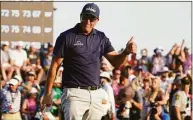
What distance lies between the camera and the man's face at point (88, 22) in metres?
8.37

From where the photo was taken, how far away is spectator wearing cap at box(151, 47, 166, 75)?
18.6m

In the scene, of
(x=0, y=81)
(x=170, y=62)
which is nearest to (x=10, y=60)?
(x=0, y=81)

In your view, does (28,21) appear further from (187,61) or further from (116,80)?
(116,80)

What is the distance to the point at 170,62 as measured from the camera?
19.3 meters

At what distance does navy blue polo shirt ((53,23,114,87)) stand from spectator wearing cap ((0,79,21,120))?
6730 mm

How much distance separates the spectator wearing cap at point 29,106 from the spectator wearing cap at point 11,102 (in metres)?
0.32

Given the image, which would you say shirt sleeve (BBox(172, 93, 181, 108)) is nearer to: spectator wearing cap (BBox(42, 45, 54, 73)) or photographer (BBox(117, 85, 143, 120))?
photographer (BBox(117, 85, 143, 120))

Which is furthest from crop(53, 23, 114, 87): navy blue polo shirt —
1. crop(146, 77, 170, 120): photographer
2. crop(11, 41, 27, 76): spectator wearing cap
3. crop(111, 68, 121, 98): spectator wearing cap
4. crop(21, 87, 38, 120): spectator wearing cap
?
crop(11, 41, 27, 76): spectator wearing cap

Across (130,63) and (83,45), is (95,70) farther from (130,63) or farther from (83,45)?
(130,63)

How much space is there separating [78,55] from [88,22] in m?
0.45

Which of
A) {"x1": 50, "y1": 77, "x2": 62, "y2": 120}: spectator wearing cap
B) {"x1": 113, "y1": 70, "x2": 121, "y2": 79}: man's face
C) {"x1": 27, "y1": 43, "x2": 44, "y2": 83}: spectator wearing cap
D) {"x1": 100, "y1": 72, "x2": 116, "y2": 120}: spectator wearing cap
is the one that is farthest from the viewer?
{"x1": 27, "y1": 43, "x2": 44, "y2": 83}: spectator wearing cap

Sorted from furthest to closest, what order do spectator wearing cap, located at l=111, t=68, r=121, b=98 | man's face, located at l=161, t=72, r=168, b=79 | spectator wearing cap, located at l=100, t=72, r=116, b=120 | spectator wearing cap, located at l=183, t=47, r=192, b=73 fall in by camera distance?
spectator wearing cap, located at l=183, t=47, r=192, b=73, man's face, located at l=161, t=72, r=168, b=79, spectator wearing cap, located at l=111, t=68, r=121, b=98, spectator wearing cap, located at l=100, t=72, r=116, b=120

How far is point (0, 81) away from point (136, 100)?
13.3 feet

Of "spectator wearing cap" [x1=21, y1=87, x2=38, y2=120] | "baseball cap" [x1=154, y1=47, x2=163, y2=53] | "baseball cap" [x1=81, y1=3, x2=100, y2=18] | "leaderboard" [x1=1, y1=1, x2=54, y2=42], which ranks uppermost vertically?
"leaderboard" [x1=1, y1=1, x2=54, y2=42]
